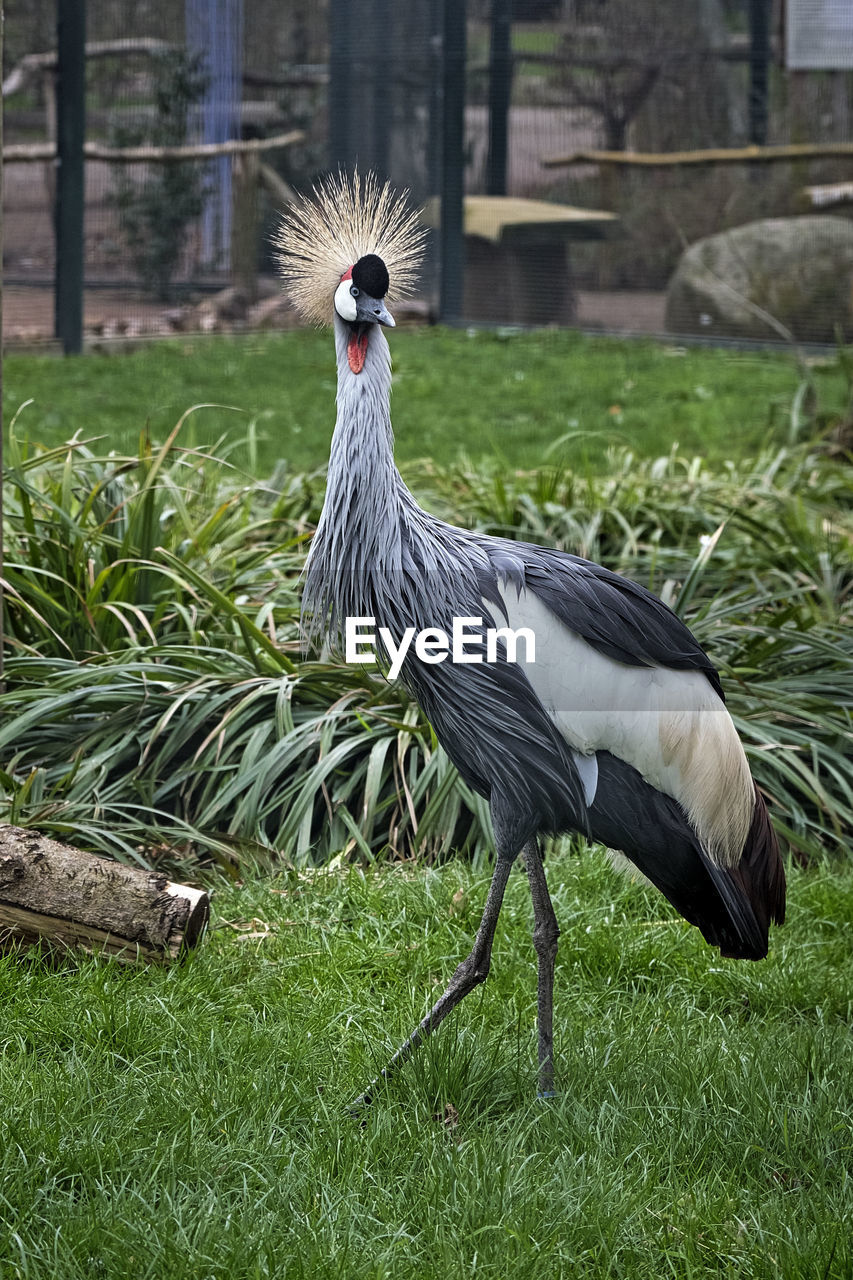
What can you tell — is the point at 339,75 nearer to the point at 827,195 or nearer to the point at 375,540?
the point at 827,195

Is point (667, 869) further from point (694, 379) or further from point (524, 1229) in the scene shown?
point (694, 379)

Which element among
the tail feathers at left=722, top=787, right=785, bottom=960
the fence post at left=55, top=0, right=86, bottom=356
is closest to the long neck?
the tail feathers at left=722, top=787, right=785, bottom=960

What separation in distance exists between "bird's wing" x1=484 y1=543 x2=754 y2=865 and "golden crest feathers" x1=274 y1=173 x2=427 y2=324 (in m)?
0.59

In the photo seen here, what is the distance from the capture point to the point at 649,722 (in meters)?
2.61

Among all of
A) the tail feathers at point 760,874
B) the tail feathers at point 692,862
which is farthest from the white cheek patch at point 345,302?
the tail feathers at point 760,874

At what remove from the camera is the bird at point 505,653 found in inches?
98.8

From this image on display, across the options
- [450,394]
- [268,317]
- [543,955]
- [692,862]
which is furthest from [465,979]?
[268,317]

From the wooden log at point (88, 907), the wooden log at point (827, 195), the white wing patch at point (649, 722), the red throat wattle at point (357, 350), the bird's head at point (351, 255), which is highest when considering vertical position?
the wooden log at point (827, 195)

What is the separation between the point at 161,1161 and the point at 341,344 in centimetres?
148

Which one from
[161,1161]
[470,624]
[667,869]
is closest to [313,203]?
[470,624]

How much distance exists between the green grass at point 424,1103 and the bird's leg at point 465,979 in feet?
0.17

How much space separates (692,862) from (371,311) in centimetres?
125

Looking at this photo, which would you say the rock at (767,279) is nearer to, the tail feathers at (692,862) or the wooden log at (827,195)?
the wooden log at (827,195)

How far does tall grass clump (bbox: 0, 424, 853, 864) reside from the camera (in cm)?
394
